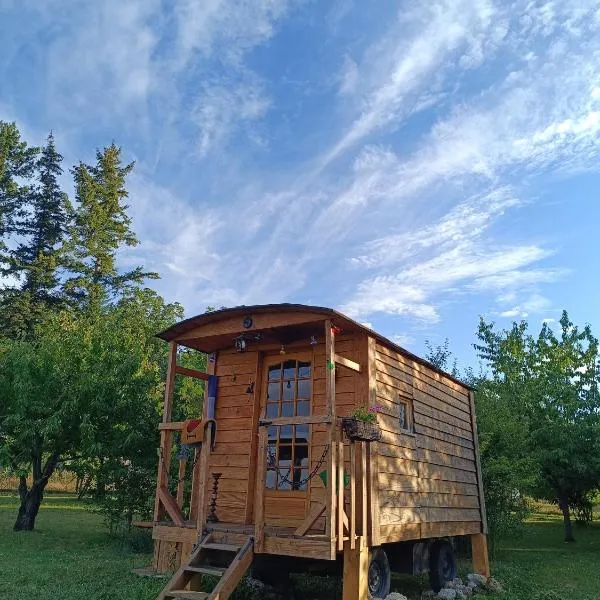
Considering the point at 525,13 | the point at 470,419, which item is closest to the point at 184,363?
the point at 470,419

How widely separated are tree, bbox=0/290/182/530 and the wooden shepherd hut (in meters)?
5.10

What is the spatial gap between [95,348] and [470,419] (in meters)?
9.83

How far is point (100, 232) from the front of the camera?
2725cm

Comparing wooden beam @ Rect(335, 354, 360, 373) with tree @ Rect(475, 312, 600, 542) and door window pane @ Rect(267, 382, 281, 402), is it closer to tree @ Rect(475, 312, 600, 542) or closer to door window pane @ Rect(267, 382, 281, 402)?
door window pane @ Rect(267, 382, 281, 402)

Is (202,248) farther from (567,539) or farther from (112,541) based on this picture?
(567,539)

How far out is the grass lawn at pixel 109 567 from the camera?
7324 millimetres

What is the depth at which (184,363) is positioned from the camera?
18.1 metres

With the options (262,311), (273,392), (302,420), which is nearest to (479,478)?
(273,392)

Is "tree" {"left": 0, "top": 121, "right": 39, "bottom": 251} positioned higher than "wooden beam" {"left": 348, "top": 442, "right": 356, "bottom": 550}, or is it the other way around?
"tree" {"left": 0, "top": 121, "right": 39, "bottom": 251}

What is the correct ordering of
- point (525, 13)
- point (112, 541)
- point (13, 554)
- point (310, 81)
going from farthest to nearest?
1. point (112, 541)
2. point (310, 81)
3. point (13, 554)
4. point (525, 13)

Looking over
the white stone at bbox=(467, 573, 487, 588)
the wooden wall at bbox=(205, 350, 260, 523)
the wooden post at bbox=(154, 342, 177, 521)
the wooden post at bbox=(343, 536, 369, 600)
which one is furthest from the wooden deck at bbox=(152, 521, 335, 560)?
the white stone at bbox=(467, 573, 487, 588)

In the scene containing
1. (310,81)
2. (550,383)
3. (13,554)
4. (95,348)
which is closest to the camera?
(13,554)

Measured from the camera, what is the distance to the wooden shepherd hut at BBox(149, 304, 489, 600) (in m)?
6.29

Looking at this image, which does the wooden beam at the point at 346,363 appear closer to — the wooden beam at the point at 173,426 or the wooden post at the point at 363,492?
the wooden post at the point at 363,492
